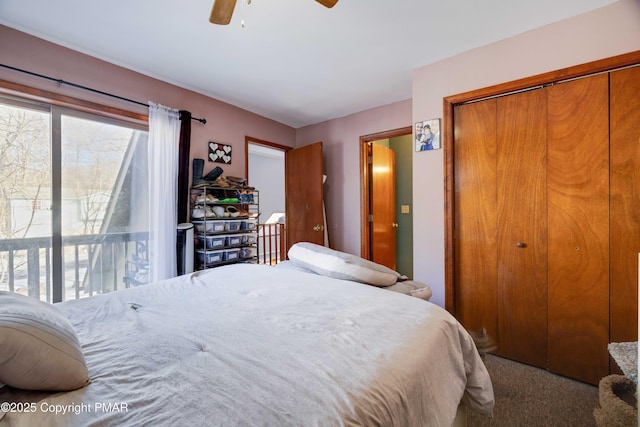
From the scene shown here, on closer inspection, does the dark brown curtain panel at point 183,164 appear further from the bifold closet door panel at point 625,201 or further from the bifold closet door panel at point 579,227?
the bifold closet door panel at point 625,201

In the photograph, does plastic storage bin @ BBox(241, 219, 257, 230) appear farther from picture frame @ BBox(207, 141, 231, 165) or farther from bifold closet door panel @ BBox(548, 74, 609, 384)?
bifold closet door panel @ BBox(548, 74, 609, 384)

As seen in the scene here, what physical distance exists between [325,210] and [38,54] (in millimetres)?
3142

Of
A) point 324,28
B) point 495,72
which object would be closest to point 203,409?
point 324,28

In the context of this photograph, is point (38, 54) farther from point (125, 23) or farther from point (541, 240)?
point (541, 240)

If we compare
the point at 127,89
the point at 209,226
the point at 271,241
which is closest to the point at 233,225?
the point at 209,226

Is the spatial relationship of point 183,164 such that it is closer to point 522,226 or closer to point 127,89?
point 127,89

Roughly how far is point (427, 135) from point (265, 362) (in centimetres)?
229

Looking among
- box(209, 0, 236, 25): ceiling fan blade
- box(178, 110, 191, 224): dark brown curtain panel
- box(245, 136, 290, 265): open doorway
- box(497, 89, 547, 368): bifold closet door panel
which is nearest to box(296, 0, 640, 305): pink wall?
box(497, 89, 547, 368): bifold closet door panel

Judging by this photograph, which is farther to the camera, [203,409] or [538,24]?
[538,24]

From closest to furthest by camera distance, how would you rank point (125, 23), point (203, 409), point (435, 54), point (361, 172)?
1. point (203, 409)
2. point (125, 23)
3. point (435, 54)
4. point (361, 172)

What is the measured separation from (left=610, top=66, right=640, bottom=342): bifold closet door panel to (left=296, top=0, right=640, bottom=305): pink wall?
0.91 feet

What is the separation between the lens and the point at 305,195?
12.7 ft

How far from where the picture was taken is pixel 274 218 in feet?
20.5

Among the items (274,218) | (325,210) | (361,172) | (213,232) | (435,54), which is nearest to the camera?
(435,54)
